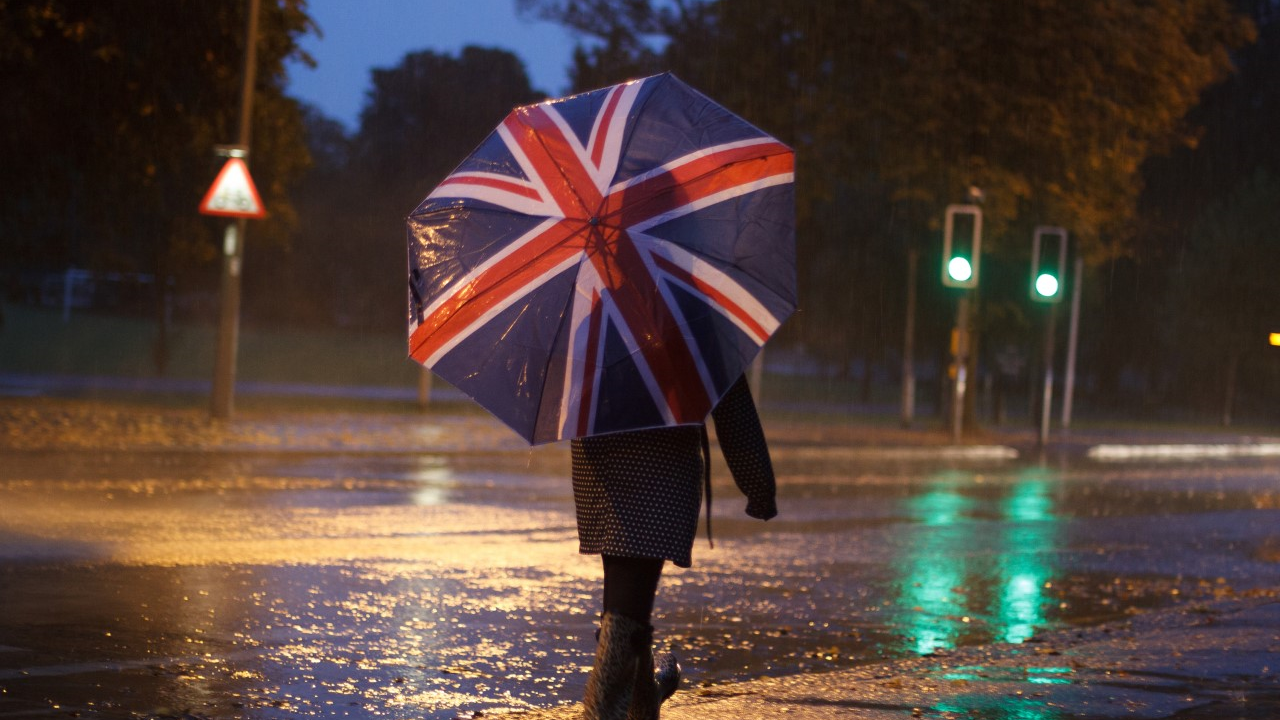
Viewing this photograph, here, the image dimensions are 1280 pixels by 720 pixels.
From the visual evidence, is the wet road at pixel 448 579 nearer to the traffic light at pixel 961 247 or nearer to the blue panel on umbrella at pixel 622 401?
the blue panel on umbrella at pixel 622 401

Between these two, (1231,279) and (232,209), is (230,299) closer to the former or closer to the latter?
(232,209)

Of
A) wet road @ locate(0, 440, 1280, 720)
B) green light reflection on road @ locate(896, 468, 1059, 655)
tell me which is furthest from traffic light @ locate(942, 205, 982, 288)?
wet road @ locate(0, 440, 1280, 720)

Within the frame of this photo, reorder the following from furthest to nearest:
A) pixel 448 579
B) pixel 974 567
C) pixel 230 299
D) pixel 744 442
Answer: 1. pixel 230 299
2. pixel 974 567
3. pixel 448 579
4. pixel 744 442

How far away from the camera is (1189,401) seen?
192 feet

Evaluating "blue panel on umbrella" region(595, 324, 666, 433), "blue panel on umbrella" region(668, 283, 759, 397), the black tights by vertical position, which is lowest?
the black tights

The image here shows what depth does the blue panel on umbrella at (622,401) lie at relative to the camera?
454 cm

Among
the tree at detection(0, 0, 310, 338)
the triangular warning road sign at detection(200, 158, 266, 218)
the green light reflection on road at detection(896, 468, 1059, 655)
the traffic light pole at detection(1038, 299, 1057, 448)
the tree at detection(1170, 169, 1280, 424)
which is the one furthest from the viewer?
the tree at detection(1170, 169, 1280, 424)

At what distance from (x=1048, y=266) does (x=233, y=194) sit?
43.2 feet

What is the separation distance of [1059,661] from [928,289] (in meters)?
30.6

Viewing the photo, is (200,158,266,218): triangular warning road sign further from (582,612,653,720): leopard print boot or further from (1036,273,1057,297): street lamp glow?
(582,612,653,720): leopard print boot

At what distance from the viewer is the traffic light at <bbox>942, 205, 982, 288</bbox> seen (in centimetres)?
2398

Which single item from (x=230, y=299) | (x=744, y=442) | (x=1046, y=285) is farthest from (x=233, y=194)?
(x=744, y=442)

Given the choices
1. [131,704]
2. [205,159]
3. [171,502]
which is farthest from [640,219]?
[205,159]

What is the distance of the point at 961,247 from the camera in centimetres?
2417
